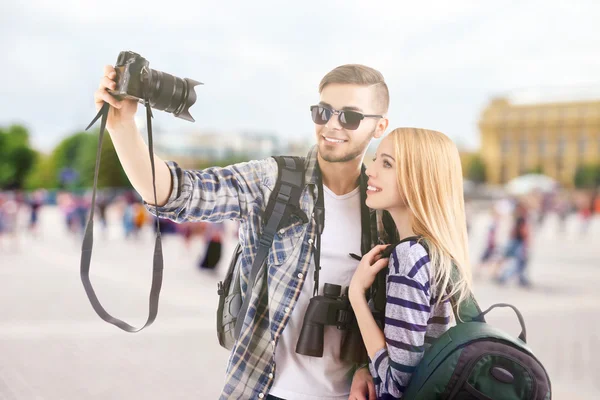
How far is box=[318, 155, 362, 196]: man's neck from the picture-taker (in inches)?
72.9

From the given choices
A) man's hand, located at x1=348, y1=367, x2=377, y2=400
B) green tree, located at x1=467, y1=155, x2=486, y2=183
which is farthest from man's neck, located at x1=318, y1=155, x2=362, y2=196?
green tree, located at x1=467, y1=155, x2=486, y2=183

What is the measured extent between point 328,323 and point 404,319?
10.2 inches

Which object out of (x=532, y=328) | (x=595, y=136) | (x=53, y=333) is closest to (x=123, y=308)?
(x=53, y=333)

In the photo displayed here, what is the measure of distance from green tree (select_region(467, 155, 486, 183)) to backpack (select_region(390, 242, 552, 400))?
7447 cm

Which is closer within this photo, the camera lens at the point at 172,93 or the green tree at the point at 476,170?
the camera lens at the point at 172,93

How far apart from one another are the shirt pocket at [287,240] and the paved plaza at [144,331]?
2919 millimetres

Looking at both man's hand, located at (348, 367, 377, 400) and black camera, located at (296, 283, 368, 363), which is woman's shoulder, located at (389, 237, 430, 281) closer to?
black camera, located at (296, 283, 368, 363)

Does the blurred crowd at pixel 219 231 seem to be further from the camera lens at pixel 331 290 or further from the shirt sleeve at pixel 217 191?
the camera lens at pixel 331 290

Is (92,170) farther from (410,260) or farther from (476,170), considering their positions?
(476,170)

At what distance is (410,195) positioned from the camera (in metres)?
1.66

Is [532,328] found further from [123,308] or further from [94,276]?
[94,276]

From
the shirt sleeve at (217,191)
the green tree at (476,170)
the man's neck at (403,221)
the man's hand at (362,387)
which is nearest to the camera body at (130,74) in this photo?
the shirt sleeve at (217,191)

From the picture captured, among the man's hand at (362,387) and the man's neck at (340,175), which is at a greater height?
the man's neck at (340,175)

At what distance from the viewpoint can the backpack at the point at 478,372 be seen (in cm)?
144
